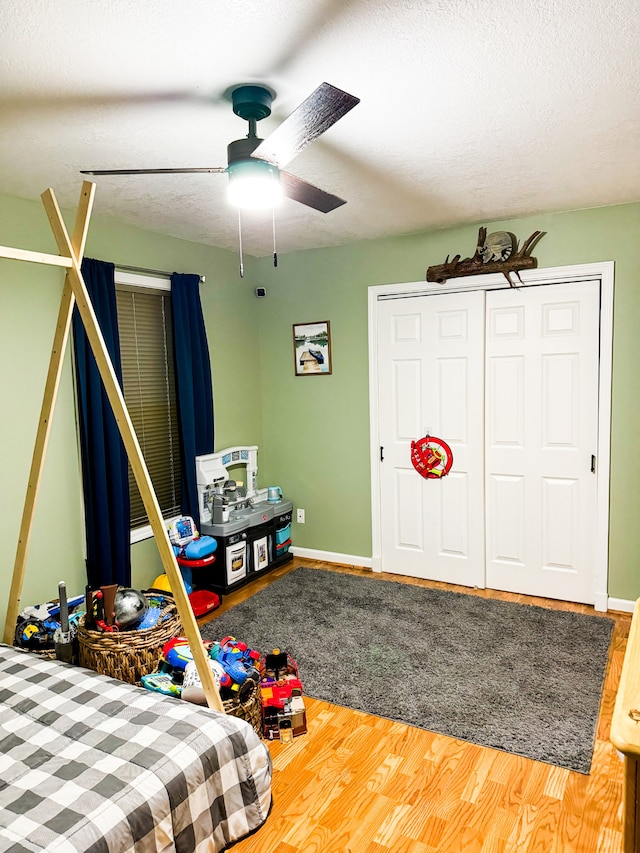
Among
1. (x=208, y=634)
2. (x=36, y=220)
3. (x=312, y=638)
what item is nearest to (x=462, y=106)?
(x=36, y=220)

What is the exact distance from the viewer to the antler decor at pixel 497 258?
3.74 metres

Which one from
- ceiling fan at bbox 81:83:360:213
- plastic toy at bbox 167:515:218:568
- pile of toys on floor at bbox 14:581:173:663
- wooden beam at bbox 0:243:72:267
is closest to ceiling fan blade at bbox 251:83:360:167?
ceiling fan at bbox 81:83:360:213

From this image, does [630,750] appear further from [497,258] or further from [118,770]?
[497,258]

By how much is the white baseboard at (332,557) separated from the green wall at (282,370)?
57 mm

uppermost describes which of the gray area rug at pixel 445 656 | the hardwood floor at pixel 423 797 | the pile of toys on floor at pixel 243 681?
the pile of toys on floor at pixel 243 681

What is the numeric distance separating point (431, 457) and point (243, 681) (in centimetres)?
226

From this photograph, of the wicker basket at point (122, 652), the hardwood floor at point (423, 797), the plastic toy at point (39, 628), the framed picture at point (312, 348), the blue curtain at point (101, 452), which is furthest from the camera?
the framed picture at point (312, 348)

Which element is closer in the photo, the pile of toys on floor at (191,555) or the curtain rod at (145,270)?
the curtain rod at (145,270)

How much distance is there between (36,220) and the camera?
10.4 ft

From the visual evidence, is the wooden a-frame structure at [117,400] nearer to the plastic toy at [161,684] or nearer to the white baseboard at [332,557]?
the plastic toy at [161,684]

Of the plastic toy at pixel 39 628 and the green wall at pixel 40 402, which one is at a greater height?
the green wall at pixel 40 402

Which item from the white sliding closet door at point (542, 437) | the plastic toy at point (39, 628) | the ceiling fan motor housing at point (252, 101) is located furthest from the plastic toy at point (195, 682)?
the white sliding closet door at point (542, 437)

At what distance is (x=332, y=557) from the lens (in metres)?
4.79

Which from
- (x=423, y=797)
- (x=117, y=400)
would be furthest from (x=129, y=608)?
(x=423, y=797)
